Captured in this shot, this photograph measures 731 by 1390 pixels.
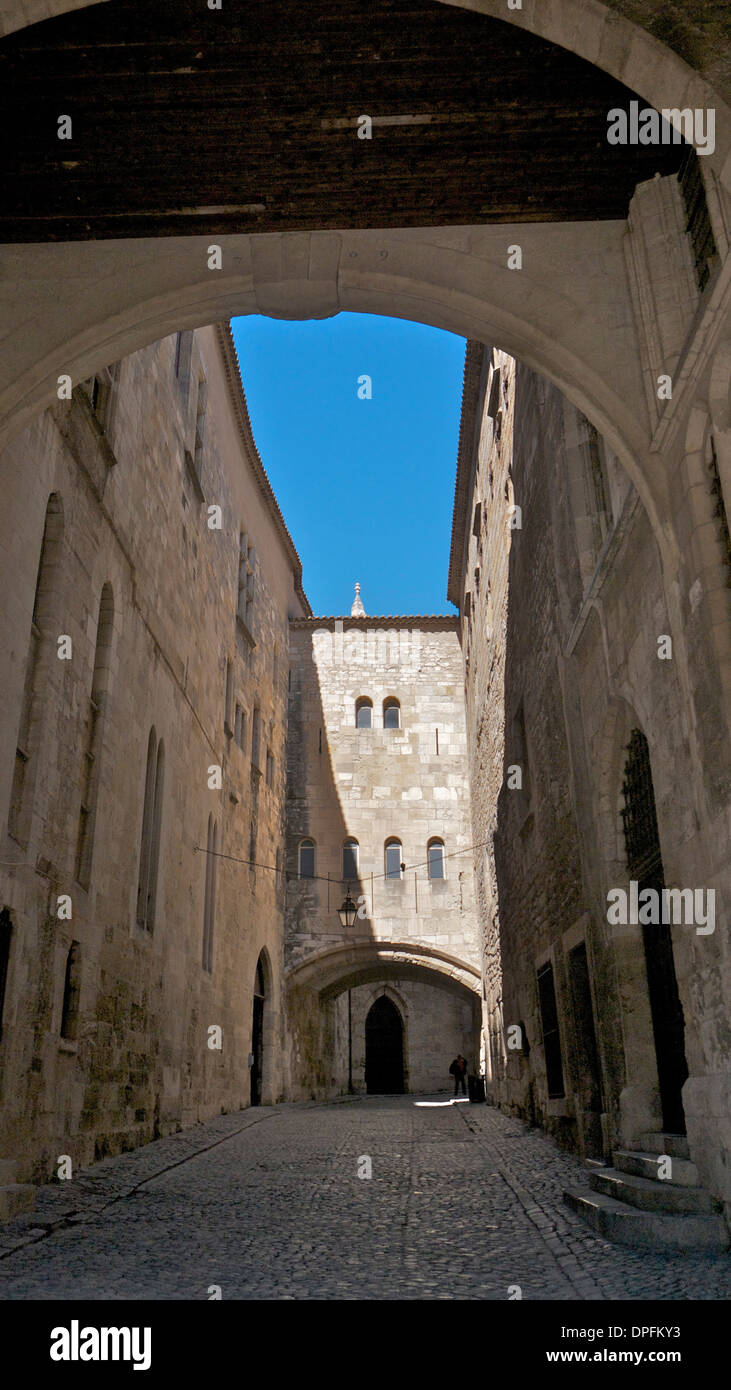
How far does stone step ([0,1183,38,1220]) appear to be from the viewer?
550cm

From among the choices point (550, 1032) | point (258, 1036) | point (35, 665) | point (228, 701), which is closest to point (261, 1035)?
point (258, 1036)

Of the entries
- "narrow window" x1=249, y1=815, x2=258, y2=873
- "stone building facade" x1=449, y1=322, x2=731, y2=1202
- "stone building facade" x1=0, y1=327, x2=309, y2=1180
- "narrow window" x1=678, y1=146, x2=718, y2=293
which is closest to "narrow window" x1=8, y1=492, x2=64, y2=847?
"stone building facade" x1=0, y1=327, x2=309, y2=1180

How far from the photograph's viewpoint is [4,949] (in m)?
6.44

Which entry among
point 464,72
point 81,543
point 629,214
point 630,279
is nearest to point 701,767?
point 630,279

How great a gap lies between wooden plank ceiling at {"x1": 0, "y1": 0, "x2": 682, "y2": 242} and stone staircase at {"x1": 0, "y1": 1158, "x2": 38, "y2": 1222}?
5547 millimetres

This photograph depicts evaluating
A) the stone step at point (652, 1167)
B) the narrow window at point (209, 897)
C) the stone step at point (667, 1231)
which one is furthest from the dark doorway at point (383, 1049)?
the stone step at point (667, 1231)

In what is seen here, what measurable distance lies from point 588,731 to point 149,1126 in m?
6.30

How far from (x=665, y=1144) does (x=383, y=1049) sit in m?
27.5

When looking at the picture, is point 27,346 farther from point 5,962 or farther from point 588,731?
point 588,731

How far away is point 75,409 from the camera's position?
325 inches

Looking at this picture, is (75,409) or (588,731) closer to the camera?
(588,731)

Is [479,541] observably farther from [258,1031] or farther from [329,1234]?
[329,1234]

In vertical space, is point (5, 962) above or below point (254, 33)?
below

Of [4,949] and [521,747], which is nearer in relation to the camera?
[4,949]
